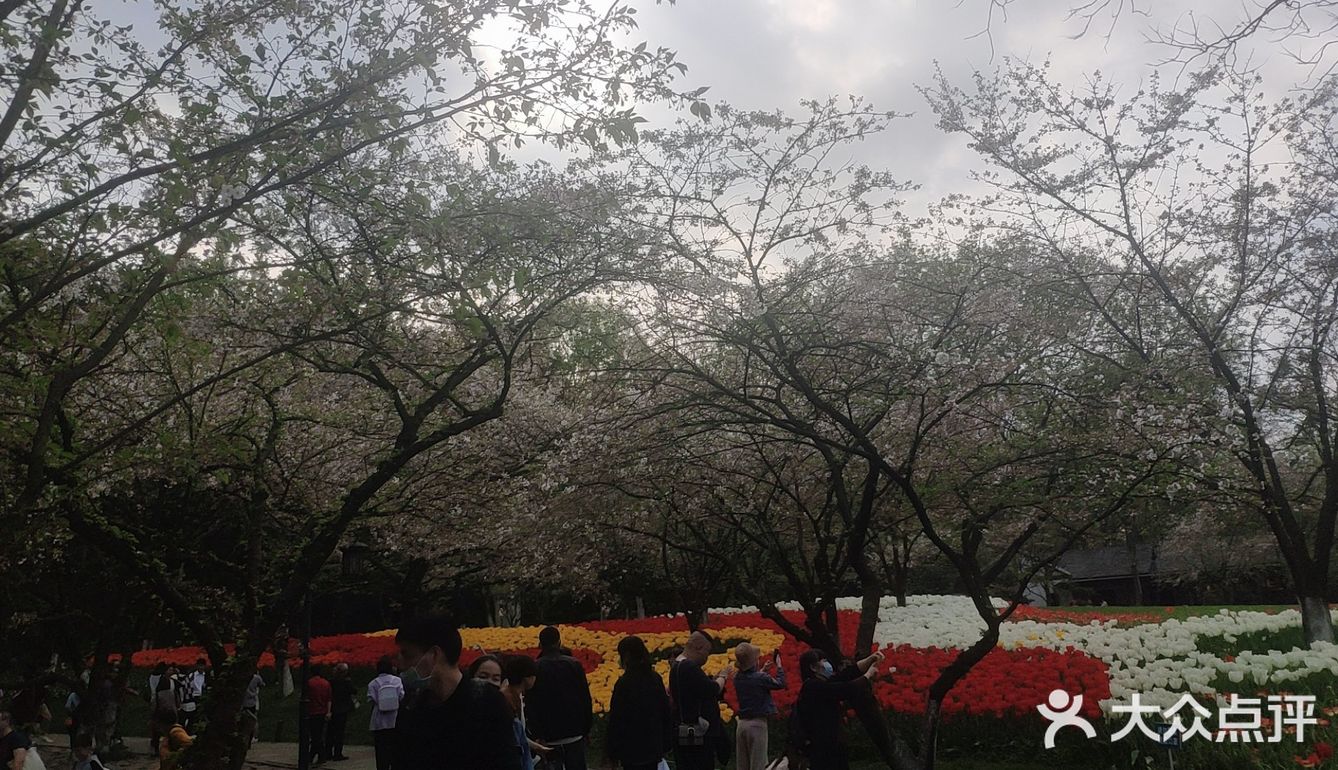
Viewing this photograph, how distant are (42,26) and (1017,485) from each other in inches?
340

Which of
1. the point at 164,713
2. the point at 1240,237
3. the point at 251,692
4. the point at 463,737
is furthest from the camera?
the point at 251,692

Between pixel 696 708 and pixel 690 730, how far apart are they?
213 mm

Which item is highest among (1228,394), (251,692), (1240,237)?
(1240,237)

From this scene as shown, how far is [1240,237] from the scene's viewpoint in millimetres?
14789

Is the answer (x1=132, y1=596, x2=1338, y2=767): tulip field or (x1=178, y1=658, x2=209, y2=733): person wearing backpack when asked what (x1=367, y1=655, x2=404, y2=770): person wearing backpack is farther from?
(x1=178, y1=658, x2=209, y2=733): person wearing backpack

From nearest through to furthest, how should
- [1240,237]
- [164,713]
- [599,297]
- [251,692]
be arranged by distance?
[164,713]
[599,297]
[1240,237]
[251,692]

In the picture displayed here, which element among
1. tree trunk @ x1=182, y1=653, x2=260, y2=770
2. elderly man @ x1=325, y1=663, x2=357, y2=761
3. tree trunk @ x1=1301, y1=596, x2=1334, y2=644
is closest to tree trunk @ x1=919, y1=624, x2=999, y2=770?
tree trunk @ x1=182, y1=653, x2=260, y2=770

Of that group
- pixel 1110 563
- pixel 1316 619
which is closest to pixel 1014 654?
pixel 1316 619

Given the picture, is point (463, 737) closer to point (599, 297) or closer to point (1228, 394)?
point (599, 297)

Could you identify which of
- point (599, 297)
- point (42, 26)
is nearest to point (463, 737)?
point (42, 26)

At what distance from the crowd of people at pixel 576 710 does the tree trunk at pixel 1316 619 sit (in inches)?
320

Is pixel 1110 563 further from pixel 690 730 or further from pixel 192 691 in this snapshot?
pixel 690 730

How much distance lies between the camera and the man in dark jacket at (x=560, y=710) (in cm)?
828

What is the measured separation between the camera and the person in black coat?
8.23m
